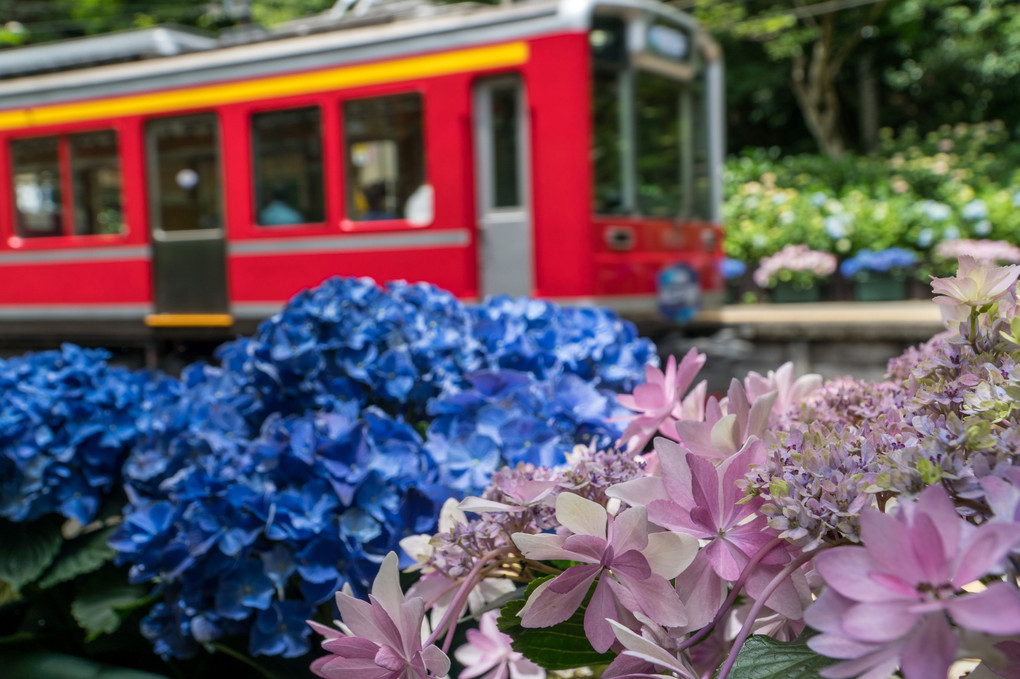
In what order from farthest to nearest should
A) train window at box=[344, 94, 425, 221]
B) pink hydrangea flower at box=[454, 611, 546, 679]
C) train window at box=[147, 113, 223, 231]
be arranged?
train window at box=[147, 113, 223, 231] → train window at box=[344, 94, 425, 221] → pink hydrangea flower at box=[454, 611, 546, 679]

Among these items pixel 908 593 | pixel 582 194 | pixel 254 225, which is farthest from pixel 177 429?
pixel 254 225

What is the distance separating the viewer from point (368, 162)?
683 cm

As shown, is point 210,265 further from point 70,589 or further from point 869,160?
point 869,160

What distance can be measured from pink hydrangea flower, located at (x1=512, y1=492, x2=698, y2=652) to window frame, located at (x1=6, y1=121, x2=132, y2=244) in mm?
7779

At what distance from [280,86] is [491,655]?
6.58 meters

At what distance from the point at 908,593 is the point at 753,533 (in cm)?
17

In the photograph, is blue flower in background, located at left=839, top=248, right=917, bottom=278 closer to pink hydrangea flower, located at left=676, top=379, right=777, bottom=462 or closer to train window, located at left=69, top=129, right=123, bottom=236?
train window, located at left=69, top=129, right=123, bottom=236

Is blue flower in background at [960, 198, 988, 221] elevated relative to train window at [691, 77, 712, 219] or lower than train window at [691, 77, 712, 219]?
lower

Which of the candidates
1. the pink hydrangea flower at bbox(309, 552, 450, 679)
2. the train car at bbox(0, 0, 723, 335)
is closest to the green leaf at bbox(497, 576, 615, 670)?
the pink hydrangea flower at bbox(309, 552, 450, 679)

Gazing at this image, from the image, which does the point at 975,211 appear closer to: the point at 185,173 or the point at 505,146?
the point at 505,146

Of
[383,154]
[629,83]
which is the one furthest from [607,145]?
[383,154]

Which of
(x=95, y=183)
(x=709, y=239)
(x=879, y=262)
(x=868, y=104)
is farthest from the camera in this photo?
(x=868, y=104)

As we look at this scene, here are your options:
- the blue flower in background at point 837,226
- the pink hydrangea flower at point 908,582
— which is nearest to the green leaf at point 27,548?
the pink hydrangea flower at point 908,582

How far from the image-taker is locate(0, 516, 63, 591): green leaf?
1476 mm
